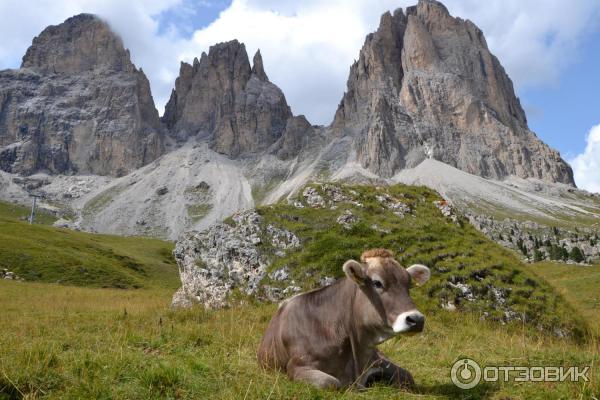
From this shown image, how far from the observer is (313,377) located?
21.2 ft

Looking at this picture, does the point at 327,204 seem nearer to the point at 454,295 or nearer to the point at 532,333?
the point at 454,295

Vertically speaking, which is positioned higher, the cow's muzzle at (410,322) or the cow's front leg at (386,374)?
the cow's muzzle at (410,322)

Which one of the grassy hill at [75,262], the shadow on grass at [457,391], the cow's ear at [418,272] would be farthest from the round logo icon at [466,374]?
the grassy hill at [75,262]

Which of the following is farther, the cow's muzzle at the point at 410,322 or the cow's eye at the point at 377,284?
the cow's eye at the point at 377,284

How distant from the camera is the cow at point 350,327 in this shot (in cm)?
642

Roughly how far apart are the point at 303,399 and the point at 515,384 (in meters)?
3.37

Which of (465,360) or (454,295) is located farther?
(454,295)

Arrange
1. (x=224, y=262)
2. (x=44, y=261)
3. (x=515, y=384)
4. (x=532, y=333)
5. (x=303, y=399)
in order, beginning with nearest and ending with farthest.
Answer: (x=303, y=399) < (x=515, y=384) < (x=532, y=333) < (x=224, y=262) < (x=44, y=261)

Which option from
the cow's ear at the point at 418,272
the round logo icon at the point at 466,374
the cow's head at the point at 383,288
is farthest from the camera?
the round logo icon at the point at 466,374

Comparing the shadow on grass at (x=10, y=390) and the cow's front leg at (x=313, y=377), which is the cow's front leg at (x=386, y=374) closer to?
the cow's front leg at (x=313, y=377)

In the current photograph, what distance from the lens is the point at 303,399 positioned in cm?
564

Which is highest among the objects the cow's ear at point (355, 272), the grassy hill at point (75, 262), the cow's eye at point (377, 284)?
the cow's ear at point (355, 272)

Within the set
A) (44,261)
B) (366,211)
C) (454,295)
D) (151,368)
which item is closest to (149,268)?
(44,261)

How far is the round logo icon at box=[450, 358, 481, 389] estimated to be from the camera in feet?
22.5
